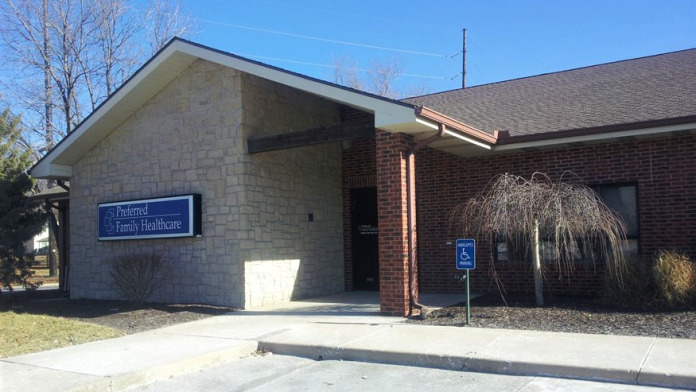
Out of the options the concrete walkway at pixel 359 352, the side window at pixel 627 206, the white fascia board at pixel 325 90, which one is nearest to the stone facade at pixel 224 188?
the white fascia board at pixel 325 90

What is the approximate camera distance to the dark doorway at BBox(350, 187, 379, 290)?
1422cm

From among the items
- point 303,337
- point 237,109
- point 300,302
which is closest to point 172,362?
point 303,337

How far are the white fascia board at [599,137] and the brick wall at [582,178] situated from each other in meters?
0.65

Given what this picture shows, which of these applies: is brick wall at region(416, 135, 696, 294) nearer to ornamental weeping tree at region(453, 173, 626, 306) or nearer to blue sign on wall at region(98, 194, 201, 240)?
ornamental weeping tree at region(453, 173, 626, 306)

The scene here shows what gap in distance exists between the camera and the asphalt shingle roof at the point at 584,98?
424 inches

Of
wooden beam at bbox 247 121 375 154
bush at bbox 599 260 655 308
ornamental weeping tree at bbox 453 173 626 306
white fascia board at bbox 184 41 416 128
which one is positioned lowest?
bush at bbox 599 260 655 308

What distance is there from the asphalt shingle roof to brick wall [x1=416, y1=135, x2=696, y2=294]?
0.66 meters

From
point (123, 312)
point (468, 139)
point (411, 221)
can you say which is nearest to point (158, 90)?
point (123, 312)

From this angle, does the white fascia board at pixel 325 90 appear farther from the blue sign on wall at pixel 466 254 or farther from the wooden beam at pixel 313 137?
the blue sign on wall at pixel 466 254

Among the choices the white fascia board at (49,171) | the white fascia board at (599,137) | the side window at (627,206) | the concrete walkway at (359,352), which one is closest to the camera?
the concrete walkway at (359,352)

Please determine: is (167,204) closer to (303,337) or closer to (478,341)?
(303,337)

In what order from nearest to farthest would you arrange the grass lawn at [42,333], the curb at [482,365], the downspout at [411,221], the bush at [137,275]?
the curb at [482,365]
the grass lawn at [42,333]
the downspout at [411,221]
the bush at [137,275]

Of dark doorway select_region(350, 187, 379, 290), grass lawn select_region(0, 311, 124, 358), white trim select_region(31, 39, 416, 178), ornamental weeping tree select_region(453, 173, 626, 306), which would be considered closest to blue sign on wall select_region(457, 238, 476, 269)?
ornamental weeping tree select_region(453, 173, 626, 306)

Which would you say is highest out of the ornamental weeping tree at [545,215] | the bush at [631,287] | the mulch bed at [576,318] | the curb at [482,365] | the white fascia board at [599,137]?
the white fascia board at [599,137]
